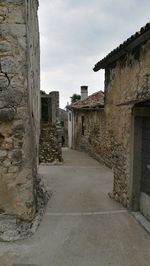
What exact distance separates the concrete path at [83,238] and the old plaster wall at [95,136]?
489cm

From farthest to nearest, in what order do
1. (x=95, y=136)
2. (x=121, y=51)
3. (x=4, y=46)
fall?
(x=95, y=136), (x=121, y=51), (x=4, y=46)

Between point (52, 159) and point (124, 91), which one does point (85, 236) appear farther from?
point (52, 159)

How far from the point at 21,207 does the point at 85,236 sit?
122cm

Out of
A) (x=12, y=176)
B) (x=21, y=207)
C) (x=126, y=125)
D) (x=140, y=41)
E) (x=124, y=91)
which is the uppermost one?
(x=140, y=41)

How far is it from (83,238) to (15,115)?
2.40m

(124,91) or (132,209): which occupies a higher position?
(124,91)

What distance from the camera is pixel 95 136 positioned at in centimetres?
1402

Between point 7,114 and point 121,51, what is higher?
point 121,51

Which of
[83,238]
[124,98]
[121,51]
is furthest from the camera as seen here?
[124,98]

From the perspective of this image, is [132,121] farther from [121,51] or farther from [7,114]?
[7,114]

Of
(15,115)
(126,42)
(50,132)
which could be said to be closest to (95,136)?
(50,132)

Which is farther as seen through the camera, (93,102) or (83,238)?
(93,102)

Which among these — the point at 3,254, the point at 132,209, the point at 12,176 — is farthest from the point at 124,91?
the point at 3,254

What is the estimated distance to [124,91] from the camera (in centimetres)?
593
